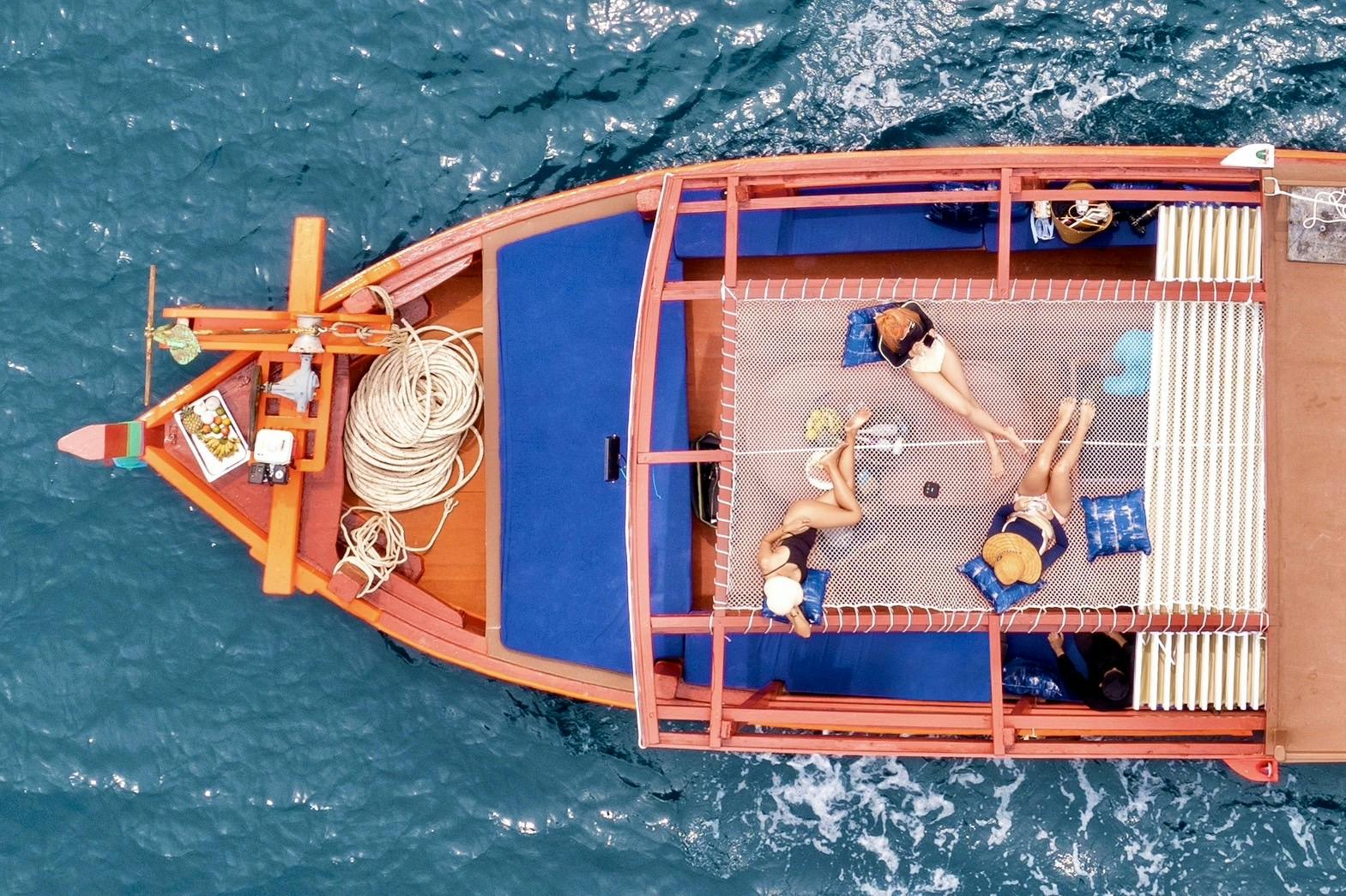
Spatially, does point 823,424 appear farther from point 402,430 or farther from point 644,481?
point 402,430

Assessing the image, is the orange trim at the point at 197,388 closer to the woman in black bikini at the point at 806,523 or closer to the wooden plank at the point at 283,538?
the wooden plank at the point at 283,538

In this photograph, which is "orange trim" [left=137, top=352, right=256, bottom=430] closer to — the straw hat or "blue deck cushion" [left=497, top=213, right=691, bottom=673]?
"blue deck cushion" [left=497, top=213, right=691, bottom=673]

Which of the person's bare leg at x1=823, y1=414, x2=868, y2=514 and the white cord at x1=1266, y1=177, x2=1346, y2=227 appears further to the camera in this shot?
the white cord at x1=1266, y1=177, x2=1346, y2=227

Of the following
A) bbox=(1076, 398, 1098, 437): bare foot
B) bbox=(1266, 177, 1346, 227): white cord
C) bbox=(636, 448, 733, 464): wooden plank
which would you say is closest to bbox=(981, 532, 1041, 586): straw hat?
bbox=(1076, 398, 1098, 437): bare foot

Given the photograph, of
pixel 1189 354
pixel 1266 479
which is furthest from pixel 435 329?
pixel 1266 479

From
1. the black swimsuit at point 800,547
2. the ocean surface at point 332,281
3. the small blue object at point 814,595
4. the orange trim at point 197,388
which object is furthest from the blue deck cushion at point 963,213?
the orange trim at point 197,388

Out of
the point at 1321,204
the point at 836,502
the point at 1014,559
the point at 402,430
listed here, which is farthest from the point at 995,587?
the point at 402,430
